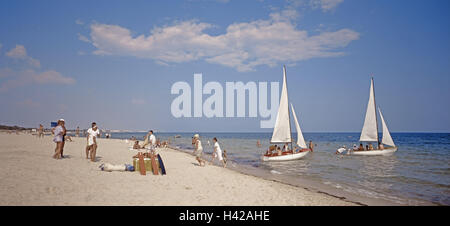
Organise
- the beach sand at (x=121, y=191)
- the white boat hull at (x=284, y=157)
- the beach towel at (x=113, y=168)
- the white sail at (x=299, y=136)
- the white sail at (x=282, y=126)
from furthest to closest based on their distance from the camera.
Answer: the white sail at (x=299, y=136)
the white sail at (x=282, y=126)
the white boat hull at (x=284, y=157)
the beach towel at (x=113, y=168)
the beach sand at (x=121, y=191)

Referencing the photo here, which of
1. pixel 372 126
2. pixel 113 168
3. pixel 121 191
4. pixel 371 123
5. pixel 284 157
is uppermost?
pixel 371 123

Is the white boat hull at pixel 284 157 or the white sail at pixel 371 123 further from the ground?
the white sail at pixel 371 123

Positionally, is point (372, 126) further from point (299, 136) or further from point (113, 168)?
point (113, 168)

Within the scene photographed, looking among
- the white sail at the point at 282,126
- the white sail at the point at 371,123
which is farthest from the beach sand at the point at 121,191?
the white sail at the point at 371,123

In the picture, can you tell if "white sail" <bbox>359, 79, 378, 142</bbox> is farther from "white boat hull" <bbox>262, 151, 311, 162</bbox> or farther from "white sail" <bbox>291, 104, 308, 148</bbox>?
"white boat hull" <bbox>262, 151, 311, 162</bbox>

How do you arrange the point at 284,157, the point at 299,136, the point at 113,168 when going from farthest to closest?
the point at 299,136 → the point at 284,157 → the point at 113,168

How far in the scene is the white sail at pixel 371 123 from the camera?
113ft

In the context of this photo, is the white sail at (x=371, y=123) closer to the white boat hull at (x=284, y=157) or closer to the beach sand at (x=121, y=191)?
the white boat hull at (x=284, y=157)

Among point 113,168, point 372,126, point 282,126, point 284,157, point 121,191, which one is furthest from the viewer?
point 372,126

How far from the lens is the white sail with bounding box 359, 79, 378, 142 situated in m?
34.6

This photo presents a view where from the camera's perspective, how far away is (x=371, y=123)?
34.9m

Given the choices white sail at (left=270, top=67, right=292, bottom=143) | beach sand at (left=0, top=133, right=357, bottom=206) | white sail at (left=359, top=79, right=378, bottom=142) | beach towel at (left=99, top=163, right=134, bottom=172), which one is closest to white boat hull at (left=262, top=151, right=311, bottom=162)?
white sail at (left=270, top=67, right=292, bottom=143)

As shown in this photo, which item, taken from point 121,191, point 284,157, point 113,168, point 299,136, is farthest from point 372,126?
point 121,191
